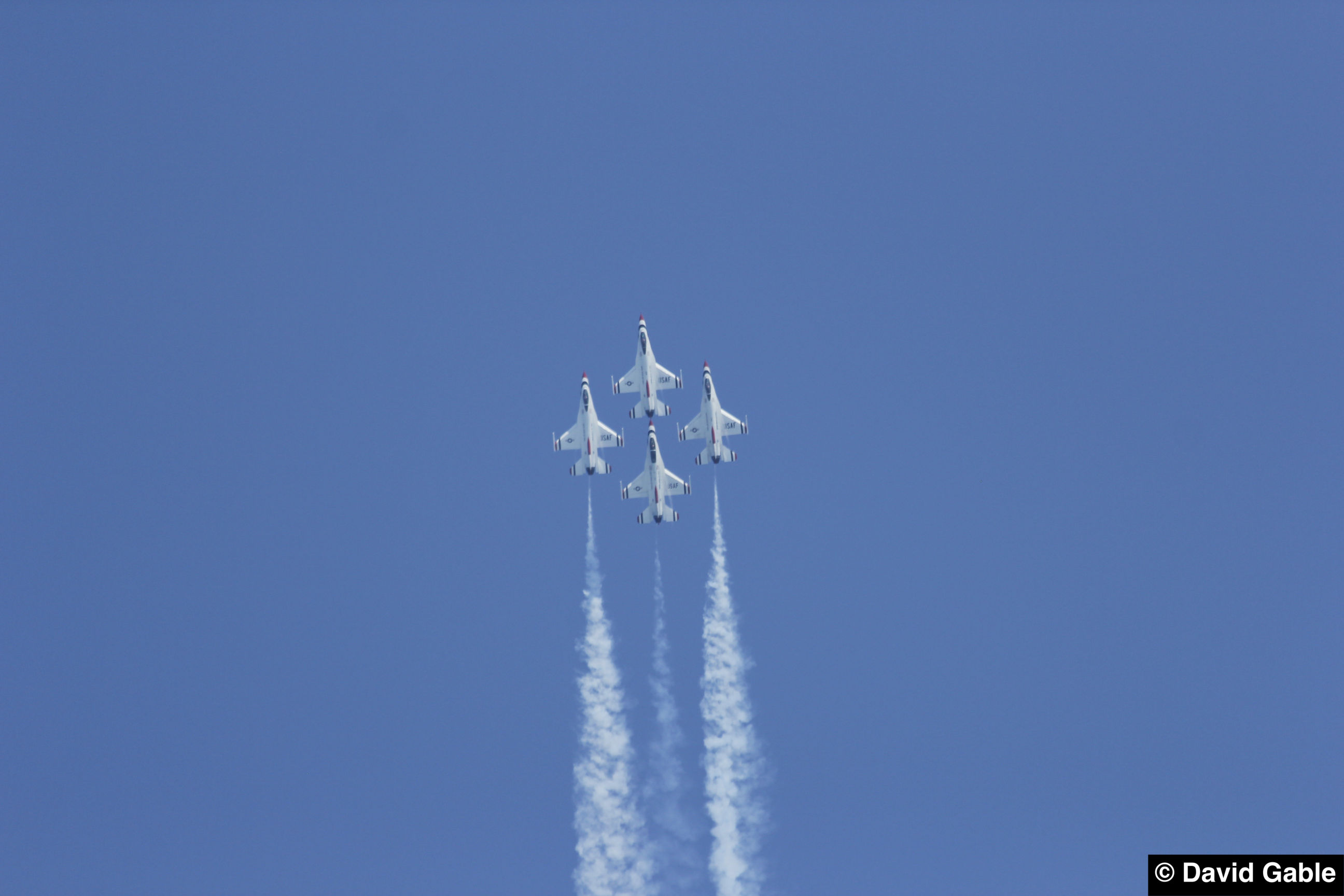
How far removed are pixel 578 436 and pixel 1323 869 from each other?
46033 millimetres

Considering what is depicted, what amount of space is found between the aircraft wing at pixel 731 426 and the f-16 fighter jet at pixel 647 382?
3201 mm

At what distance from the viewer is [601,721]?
350ft

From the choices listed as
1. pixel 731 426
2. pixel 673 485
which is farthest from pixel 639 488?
pixel 731 426

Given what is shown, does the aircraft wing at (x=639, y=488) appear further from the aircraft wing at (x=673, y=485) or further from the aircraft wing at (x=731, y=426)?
the aircraft wing at (x=731, y=426)

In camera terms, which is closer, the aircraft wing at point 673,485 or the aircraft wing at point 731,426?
the aircraft wing at point 673,485

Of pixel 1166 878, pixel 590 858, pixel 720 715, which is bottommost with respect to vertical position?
pixel 1166 878

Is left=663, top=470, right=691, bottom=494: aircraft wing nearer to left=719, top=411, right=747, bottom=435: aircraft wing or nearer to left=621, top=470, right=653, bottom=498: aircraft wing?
left=621, top=470, right=653, bottom=498: aircraft wing

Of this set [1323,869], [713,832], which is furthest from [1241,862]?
[713,832]

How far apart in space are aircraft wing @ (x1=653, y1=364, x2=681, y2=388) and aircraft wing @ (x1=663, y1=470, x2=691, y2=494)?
5328 millimetres

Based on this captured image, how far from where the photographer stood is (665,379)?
108 m

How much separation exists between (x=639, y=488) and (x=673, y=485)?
2.20m

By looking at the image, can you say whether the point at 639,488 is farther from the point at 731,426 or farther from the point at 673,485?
the point at 731,426

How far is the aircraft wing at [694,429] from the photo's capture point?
109m

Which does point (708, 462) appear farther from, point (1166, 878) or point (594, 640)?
point (1166, 878)
